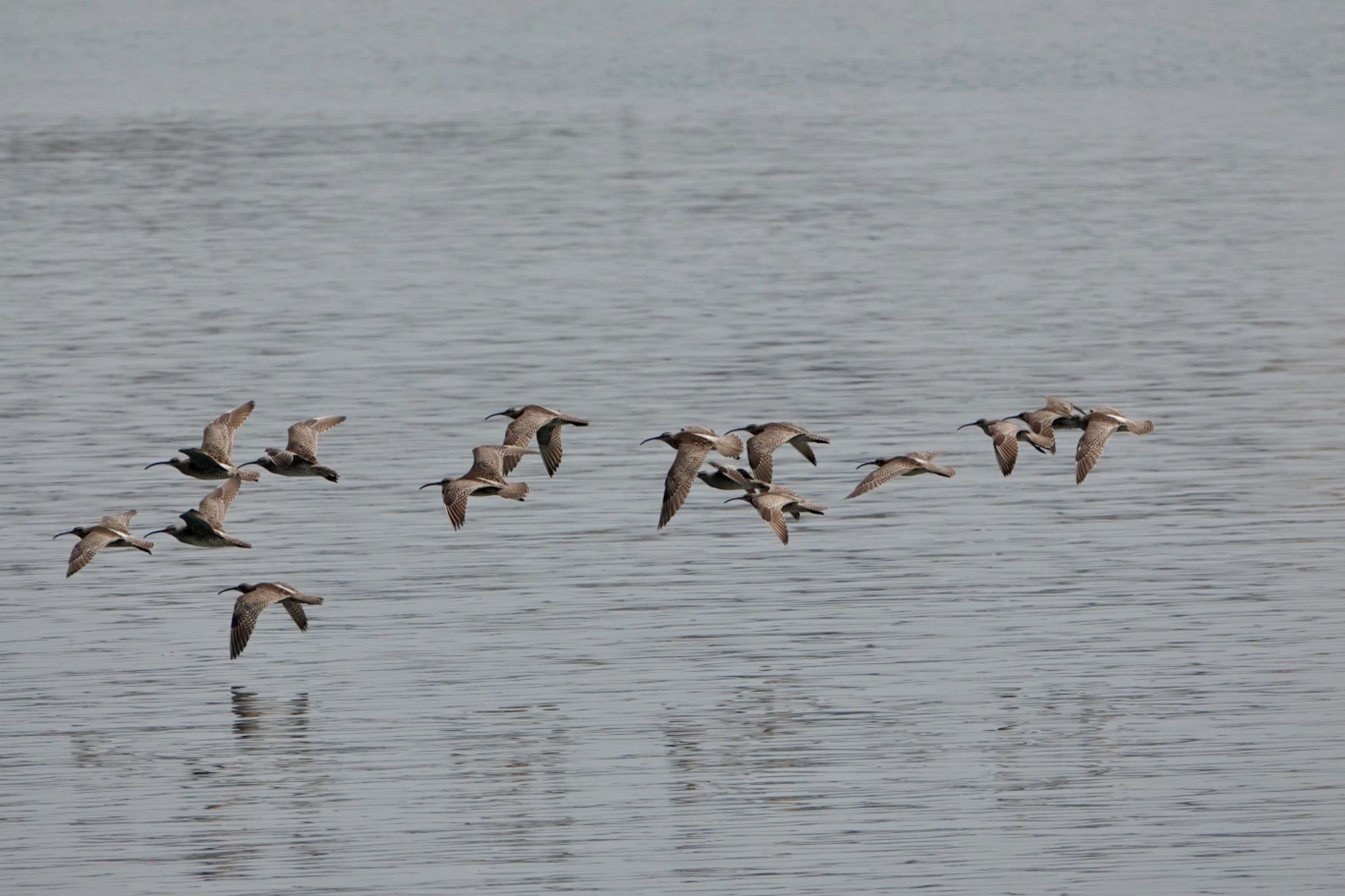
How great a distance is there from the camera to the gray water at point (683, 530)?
2080 cm

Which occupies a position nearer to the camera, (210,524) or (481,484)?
(481,484)

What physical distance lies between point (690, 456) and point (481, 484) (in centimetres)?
212

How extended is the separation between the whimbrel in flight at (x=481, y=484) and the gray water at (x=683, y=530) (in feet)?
5.31

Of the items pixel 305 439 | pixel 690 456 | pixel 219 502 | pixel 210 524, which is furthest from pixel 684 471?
pixel 219 502

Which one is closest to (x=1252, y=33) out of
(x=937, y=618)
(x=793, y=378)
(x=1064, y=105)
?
(x=1064, y=105)

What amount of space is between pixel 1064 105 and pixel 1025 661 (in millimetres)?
64751

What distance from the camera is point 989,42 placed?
108 metres

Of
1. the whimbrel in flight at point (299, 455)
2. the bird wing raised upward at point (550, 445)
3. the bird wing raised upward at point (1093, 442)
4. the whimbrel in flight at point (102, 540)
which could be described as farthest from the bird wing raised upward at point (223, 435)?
the bird wing raised upward at point (1093, 442)

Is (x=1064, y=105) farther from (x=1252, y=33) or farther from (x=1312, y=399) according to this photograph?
(x=1312, y=399)

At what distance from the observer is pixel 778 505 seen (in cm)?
2552

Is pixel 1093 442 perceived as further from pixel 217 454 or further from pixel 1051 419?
pixel 217 454

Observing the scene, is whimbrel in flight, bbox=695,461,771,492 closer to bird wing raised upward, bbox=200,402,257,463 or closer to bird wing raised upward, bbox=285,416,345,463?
bird wing raised upward, bbox=285,416,345,463

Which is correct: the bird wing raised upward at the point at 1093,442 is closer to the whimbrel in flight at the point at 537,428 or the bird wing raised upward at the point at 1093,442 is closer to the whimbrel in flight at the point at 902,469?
the whimbrel in flight at the point at 902,469

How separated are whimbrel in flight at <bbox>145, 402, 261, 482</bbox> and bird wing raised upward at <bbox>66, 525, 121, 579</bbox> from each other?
173cm
